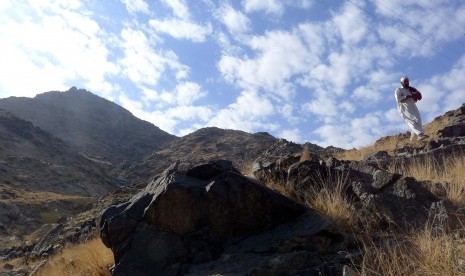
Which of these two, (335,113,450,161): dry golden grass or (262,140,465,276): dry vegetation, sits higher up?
(335,113,450,161): dry golden grass

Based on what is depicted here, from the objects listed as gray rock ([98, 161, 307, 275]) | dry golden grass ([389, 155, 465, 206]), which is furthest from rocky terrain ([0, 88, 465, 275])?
dry golden grass ([389, 155, 465, 206])

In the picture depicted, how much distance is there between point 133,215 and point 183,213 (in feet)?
2.04

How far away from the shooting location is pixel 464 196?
19.9 ft

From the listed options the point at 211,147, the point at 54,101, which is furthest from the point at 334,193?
the point at 54,101

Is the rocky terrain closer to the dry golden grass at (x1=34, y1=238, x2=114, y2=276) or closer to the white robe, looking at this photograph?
the dry golden grass at (x1=34, y1=238, x2=114, y2=276)

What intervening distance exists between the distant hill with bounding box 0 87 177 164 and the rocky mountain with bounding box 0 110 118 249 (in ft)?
46.7

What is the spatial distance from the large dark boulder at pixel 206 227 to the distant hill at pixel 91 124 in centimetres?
7280

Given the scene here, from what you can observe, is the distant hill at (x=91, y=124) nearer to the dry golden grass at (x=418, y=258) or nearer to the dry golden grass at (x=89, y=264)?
the dry golden grass at (x=89, y=264)

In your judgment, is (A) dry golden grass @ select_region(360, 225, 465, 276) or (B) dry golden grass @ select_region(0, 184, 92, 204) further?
(B) dry golden grass @ select_region(0, 184, 92, 204)

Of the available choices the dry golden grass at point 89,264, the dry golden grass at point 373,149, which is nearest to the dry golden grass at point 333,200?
the dry golden grass at point 89,264

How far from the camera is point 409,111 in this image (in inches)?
536

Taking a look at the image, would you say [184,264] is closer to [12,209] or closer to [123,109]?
[12,209]

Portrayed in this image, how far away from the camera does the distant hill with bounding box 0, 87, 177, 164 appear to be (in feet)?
281

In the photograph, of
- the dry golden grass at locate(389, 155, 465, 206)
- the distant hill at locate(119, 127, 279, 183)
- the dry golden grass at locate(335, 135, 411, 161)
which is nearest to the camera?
the dry golden grass at locate(389, 155, 465, 206)
